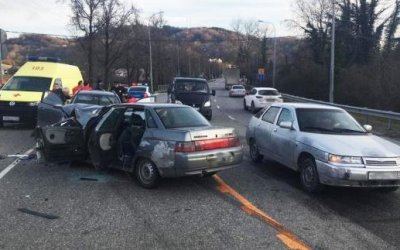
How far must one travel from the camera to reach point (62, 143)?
911cm

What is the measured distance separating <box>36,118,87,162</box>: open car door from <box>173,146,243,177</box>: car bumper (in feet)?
8.56

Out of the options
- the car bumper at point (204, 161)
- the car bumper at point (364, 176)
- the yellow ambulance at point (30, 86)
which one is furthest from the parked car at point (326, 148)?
the yellow ambulance at point (30, 86)

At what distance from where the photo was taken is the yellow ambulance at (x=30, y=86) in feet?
54.9

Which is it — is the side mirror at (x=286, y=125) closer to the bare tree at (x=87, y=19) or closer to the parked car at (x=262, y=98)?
the parked car at (x=262, y=98)

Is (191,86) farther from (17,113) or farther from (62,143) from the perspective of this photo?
(62,143)

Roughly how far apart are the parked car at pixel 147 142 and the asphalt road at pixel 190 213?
333 mm

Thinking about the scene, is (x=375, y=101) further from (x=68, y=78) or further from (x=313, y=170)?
(x=313, y=170)

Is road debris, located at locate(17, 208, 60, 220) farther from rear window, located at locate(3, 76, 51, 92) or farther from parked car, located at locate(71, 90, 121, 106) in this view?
rear window, located at locate(3, 76, 51, 92)

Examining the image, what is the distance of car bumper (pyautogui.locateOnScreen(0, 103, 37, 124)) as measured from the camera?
16.7 metres

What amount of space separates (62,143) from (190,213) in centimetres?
374

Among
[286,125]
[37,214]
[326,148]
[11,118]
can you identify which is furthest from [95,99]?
[326,148]

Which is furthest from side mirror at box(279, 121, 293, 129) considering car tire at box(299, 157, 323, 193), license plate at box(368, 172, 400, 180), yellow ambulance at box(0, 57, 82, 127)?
yellow ambulance at box(0, 57, 82, 127)

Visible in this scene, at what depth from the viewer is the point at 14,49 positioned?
40.4 meters

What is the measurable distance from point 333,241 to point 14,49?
3969cm
